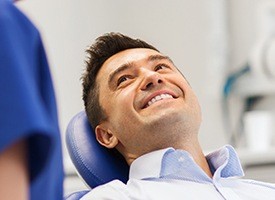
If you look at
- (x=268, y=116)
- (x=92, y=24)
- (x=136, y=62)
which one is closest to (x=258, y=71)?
(x=268, y=116)

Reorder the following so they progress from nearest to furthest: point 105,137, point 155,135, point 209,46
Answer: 1. point 155,135
2. point 105,137
3. point 209,46

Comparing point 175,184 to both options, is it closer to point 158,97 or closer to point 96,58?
point 158,97

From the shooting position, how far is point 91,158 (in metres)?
1.88

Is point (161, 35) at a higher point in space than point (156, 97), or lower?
lower

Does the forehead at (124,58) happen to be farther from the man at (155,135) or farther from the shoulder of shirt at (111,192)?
the shoulder of shirt at (111,192)

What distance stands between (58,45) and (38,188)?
2.51 m

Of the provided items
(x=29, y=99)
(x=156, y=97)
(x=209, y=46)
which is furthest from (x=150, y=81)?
(x=209, y=46)

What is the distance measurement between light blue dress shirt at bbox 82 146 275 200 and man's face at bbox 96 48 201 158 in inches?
2.2

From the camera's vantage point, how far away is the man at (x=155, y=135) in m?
1.73

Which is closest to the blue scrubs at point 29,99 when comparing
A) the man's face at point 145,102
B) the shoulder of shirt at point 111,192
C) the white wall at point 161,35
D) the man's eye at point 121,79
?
the shoulder of shirt at point 111,192

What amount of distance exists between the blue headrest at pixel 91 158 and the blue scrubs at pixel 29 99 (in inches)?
38.7

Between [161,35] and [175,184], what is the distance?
6.70 ft

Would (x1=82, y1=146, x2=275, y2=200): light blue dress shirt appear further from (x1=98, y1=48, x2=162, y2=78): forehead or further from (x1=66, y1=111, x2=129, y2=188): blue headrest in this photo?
(x1=98, y1=48, x2=162, y2=78): forehead

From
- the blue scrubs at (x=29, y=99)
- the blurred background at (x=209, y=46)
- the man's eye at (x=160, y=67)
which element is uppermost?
the blue scrubs at (x=29, y=99)
